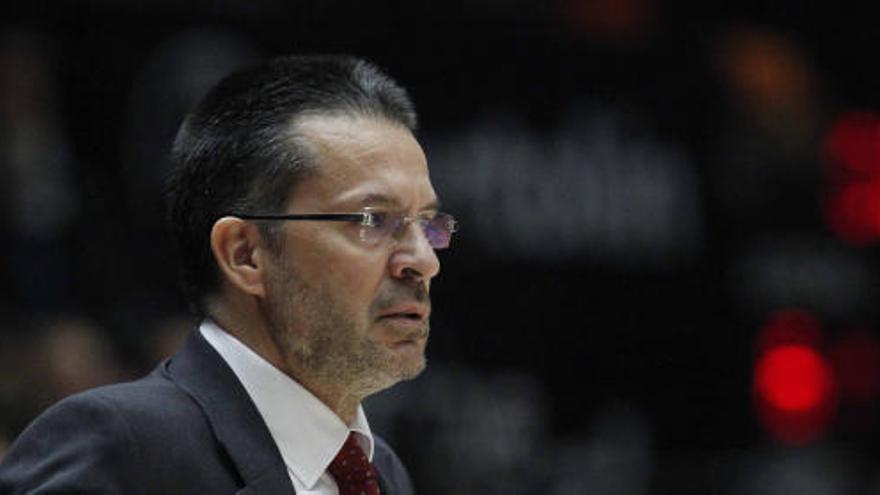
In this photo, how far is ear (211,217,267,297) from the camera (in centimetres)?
310

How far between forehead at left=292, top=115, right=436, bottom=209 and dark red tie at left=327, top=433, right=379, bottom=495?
40 cm

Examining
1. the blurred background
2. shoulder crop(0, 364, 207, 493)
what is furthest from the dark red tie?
the blurred background

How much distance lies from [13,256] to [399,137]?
3668mm

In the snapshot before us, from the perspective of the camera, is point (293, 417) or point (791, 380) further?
point (791, 380)

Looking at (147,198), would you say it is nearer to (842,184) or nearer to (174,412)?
(842,184)

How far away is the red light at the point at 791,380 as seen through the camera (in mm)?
8219

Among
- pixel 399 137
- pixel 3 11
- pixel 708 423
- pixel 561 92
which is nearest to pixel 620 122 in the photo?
pixel 561 92

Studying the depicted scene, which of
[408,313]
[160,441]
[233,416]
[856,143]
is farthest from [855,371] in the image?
[160,441]

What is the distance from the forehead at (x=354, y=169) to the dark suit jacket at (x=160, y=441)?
0.32 metres

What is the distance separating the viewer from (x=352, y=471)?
3.10m

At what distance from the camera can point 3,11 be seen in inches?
269

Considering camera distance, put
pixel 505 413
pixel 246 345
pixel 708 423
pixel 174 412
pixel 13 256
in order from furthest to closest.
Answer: pixel 708 423 < pixel 505 413 < pixel 13 256 < pixel 246 345 < pixel 174 412

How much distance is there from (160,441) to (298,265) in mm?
427

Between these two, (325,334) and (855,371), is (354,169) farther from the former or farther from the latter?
(855,371)
